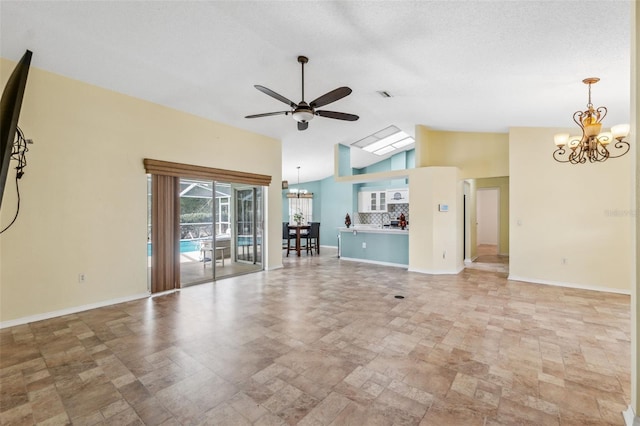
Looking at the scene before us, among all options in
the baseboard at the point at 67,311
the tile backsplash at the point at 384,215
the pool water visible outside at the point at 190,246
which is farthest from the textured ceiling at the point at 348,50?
the tile backsplash at the point at 384,215

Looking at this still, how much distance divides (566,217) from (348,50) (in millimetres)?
4720

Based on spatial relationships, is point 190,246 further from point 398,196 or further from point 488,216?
point 488,216

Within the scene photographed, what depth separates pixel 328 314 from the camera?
3.64 m

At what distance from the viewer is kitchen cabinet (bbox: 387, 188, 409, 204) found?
8.77 metres

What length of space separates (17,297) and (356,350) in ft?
13.0

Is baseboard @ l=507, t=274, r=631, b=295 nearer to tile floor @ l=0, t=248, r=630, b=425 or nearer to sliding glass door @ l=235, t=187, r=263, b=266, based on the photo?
tile floor @ l=0, t=248, r=630, b=425

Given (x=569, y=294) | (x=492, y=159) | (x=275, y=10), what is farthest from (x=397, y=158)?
(x=275, y=10)

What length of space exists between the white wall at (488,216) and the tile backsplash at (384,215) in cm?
374

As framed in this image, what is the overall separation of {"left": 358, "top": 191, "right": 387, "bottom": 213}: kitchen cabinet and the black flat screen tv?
8.27 m

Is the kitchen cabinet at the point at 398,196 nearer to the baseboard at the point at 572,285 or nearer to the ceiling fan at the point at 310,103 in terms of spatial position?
the baseboard at the point at 572,285

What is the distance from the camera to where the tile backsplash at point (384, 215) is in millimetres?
8977

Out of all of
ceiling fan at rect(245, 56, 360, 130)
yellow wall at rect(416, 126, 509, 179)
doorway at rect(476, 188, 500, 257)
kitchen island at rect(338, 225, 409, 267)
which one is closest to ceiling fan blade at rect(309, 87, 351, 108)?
ceiling fan at rect(245, 56, 360, 130)

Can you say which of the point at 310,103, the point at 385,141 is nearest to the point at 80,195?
the point at 310,103

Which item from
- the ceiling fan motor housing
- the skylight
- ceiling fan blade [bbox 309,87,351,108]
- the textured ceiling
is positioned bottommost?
the ceiling fan motor housing
